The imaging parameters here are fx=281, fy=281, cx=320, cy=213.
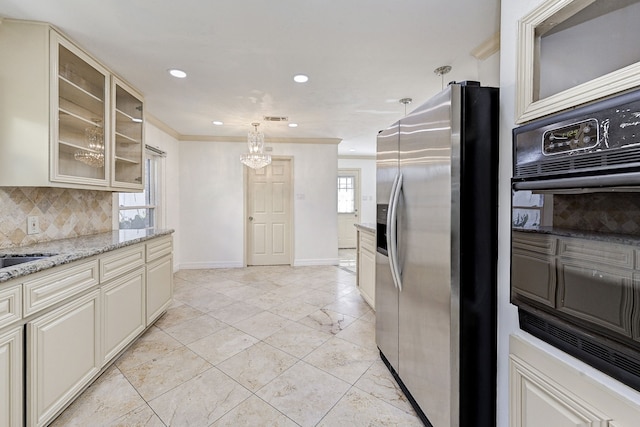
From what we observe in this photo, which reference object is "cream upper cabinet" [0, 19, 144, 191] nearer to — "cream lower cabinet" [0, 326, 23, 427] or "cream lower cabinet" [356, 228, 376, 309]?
"cream lower cabinet" [0, 326, 23, 427]

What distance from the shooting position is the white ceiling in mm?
1680

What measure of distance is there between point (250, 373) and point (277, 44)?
7.79 ft

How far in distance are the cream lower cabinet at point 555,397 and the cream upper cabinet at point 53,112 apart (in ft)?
9.04

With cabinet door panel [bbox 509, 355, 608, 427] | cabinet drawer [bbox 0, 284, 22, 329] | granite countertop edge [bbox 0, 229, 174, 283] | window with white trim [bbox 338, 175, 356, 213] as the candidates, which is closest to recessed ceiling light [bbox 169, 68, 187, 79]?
granite countertop edge [bbox 0, 229, 174, 283]

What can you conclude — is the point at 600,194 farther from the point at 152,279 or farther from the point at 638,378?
the point at 152,279

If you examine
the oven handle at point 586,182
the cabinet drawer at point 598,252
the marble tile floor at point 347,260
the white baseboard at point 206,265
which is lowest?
the marble tile floor at point 347,260

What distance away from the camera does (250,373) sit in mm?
1988

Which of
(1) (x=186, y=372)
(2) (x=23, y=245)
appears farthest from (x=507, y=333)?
(2) (x=23, y=245)

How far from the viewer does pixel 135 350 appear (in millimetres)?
2277

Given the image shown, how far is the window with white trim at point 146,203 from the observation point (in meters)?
3.48

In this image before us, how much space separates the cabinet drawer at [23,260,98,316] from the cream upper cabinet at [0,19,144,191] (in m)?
0.65

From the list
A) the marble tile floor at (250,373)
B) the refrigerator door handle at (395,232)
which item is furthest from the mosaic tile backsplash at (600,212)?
the marble tile floor at (250,373)

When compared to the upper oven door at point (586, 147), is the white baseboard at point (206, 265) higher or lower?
lower

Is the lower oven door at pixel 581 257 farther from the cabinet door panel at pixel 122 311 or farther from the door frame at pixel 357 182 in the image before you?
the door frame at pixel 357 182
